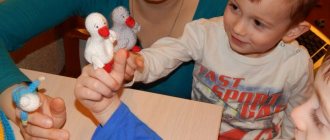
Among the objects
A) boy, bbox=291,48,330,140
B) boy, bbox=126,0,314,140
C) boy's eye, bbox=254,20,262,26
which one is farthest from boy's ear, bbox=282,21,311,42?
boy, bbox=291,48,330,140

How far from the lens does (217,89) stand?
112 centimetres

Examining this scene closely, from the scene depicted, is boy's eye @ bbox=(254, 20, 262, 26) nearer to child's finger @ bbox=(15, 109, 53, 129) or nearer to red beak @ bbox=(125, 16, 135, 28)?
red beak @ bbox=(125, 16, 135, 28)

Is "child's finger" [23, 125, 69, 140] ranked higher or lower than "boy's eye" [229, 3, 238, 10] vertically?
lower

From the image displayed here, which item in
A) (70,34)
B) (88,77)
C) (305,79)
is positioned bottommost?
(70,34)

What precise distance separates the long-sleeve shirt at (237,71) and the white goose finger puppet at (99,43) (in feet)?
1.07

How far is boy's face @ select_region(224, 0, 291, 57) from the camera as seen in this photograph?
2.91 ft

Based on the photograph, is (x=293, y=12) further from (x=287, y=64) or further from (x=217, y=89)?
(x=217, y=89)

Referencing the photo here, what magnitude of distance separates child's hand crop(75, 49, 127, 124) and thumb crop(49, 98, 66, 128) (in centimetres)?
5

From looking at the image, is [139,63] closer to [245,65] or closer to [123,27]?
[123,27]

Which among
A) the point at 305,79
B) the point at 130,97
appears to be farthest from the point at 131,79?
the point at 305,79

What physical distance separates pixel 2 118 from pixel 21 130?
5 cm

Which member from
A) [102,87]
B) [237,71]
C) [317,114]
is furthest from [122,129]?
[237,71]

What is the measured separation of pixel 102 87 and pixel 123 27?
15.6 inches

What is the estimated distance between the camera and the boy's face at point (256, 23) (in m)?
0.89
